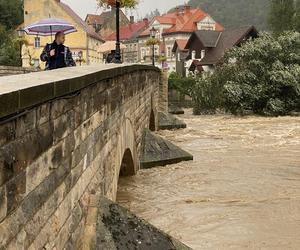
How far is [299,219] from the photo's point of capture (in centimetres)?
1055

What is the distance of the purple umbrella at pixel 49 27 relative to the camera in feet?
41.7

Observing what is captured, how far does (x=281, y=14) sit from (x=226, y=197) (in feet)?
187

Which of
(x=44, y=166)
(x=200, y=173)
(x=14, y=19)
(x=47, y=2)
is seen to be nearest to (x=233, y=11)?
(x=14, y=19)

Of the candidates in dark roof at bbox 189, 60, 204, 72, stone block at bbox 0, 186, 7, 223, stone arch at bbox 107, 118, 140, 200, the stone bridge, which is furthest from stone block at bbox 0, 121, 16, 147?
dark roof at bbox 189, 60, 204, 72

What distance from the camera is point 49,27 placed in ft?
43.2

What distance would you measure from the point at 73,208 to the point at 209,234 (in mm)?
4678

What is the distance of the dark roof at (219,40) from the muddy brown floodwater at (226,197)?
42.3m

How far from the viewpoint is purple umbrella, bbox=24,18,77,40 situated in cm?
1271

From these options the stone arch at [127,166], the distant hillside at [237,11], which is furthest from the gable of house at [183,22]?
the stone arch at [127,166]

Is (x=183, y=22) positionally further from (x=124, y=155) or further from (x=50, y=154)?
(x=50, y=154)

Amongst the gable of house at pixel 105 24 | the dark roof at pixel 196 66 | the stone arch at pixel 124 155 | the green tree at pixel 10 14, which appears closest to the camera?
the stone arch at pixel 124 155

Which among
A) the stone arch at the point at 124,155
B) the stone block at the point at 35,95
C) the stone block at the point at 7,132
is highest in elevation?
the stone block at the point at 35,95

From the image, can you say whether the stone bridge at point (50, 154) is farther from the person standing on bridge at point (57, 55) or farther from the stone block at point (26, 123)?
the person standing on bridge at point (57, 55)

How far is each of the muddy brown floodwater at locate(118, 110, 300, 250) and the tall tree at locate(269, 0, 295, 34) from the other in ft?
153
